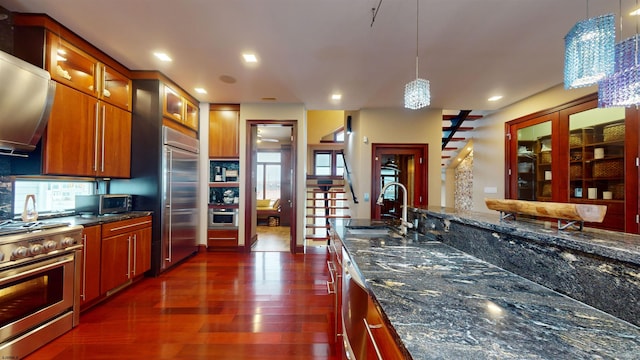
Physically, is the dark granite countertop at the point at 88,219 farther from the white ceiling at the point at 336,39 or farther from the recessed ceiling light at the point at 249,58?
the recessed ceiling light at the point at 249,58

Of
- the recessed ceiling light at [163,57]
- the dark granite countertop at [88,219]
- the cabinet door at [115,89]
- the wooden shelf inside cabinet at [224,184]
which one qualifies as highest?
the recessed ceiling light at [163,57]

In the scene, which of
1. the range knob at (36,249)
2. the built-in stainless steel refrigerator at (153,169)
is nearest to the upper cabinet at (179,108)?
the built-in stainless steel refrigerator at (153,169)

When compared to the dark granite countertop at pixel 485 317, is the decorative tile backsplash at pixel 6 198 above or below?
above

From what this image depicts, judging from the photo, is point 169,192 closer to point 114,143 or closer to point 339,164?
point 114,143

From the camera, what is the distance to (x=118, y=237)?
2783 mm

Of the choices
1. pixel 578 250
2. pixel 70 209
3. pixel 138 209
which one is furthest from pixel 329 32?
pixel 70 209

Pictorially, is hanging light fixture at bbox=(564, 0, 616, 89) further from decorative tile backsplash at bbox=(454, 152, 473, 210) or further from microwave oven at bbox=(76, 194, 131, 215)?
decorative tile backsplash at bbox=(454, 152, 473, 210)

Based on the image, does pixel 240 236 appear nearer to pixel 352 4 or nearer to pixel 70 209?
pixel 70 209

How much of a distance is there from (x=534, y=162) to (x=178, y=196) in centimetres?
591

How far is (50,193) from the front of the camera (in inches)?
107

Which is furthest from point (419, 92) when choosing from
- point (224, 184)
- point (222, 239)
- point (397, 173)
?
point (222, 239)

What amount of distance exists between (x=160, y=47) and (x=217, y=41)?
0.72 m

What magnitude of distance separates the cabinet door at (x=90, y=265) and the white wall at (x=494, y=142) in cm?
613

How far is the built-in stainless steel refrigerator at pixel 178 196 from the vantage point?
3531mm
